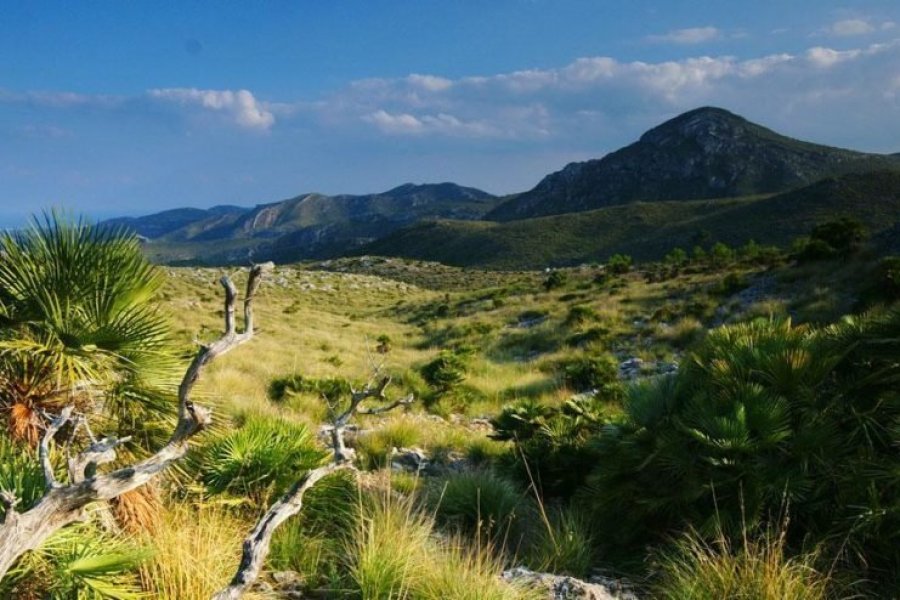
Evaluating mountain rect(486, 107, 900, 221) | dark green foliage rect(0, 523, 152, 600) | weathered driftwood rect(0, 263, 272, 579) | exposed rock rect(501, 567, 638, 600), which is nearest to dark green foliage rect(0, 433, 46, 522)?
dark green foliage rect(0, 523, 152, 600)

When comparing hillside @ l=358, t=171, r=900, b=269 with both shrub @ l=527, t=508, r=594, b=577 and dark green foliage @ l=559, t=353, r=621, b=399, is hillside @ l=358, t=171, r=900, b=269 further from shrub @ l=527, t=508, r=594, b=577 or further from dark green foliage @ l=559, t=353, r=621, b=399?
shrub @ l=527, t=508, r=594, b=577

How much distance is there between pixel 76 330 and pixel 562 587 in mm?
3992

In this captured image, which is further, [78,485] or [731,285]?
[731,285]

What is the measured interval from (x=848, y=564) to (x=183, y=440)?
4261 millimetres

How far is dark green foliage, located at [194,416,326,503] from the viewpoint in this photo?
500cm

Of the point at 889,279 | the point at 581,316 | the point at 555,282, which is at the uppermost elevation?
the point at 889,279

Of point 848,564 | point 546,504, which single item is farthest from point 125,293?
point 848,564

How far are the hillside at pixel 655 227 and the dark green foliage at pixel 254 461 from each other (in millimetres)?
87235

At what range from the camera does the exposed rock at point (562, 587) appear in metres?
3.64

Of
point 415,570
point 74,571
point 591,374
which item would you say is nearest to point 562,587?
point 415,570

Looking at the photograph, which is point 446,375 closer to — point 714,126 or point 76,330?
point 76,330

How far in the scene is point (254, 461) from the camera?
5.12m

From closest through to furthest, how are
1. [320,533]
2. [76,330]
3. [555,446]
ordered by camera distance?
[76,330] < [320,533] < [555,446]

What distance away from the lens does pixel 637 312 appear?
22.3 m
